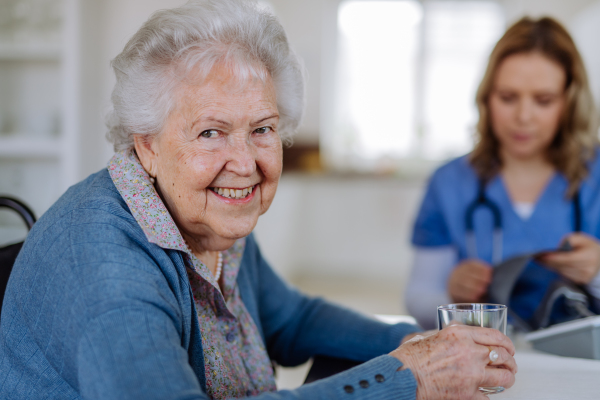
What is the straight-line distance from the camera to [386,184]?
4.75 m

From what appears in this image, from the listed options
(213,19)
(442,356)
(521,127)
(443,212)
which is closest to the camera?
(442,356)

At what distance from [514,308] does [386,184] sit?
11.0ft

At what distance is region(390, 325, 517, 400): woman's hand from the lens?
0.76 m

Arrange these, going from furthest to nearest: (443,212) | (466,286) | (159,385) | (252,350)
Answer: (443,212) → (466,286) → (252,350) → (159,385)

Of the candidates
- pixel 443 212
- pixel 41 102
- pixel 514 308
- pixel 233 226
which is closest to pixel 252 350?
pixel 233 226

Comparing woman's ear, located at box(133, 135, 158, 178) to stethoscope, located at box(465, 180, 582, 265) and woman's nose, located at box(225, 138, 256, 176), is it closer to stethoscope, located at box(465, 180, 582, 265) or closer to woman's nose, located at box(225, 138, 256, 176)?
woman's nose, located at box(225, 138, 256, 176)

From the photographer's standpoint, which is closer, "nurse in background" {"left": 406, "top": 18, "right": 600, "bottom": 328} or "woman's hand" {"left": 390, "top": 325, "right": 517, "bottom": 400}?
"woman's hand" {"left": 390, "top": 325, "right": 517, "bottom": 400}

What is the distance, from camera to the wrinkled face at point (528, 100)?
158 cm

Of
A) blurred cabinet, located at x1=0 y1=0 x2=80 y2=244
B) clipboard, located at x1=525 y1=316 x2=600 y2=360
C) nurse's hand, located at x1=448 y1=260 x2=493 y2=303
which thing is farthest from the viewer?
blurred cabinet, located at x1=0 y1=0 x2=80 y2=244

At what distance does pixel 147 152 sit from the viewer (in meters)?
0.95

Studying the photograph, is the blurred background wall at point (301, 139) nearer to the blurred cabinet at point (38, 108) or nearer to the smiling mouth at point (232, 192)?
the blurred cabinet at point (38, 108)

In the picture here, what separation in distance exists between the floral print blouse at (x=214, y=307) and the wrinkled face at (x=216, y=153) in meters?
0.04

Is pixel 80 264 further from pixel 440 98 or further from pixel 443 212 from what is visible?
pixel 440 98

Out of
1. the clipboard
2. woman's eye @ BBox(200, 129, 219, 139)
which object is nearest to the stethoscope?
the clipboard
